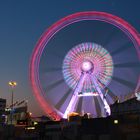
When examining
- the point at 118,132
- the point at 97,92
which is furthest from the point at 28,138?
the point at 97,92

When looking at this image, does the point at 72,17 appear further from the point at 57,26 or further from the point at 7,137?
the point at 7,137

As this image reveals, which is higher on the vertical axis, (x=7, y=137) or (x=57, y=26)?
(x=57, y=26)

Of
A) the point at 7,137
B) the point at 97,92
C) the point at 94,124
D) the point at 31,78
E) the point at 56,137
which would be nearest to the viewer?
the point at 56,137

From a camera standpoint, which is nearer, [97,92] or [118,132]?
[118,132]

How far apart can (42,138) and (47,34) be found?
19.9 meters

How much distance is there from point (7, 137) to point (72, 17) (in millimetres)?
22232

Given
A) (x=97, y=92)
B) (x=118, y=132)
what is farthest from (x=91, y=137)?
(x=97, y=92)

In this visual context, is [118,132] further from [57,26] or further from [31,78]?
[57,26]

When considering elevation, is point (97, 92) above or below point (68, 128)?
above

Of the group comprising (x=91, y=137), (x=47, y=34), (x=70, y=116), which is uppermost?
(x=47, y=34)

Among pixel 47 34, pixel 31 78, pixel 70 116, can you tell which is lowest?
pixel 70 116

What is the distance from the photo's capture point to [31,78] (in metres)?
61.8

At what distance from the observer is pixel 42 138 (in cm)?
5078

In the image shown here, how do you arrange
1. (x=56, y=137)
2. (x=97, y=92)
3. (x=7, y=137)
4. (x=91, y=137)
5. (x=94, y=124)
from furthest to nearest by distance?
(x=97, y=92) → (x=7, y=137) → (x=94, y=124) → (x=56, y=137) → (x=91, y=137)
